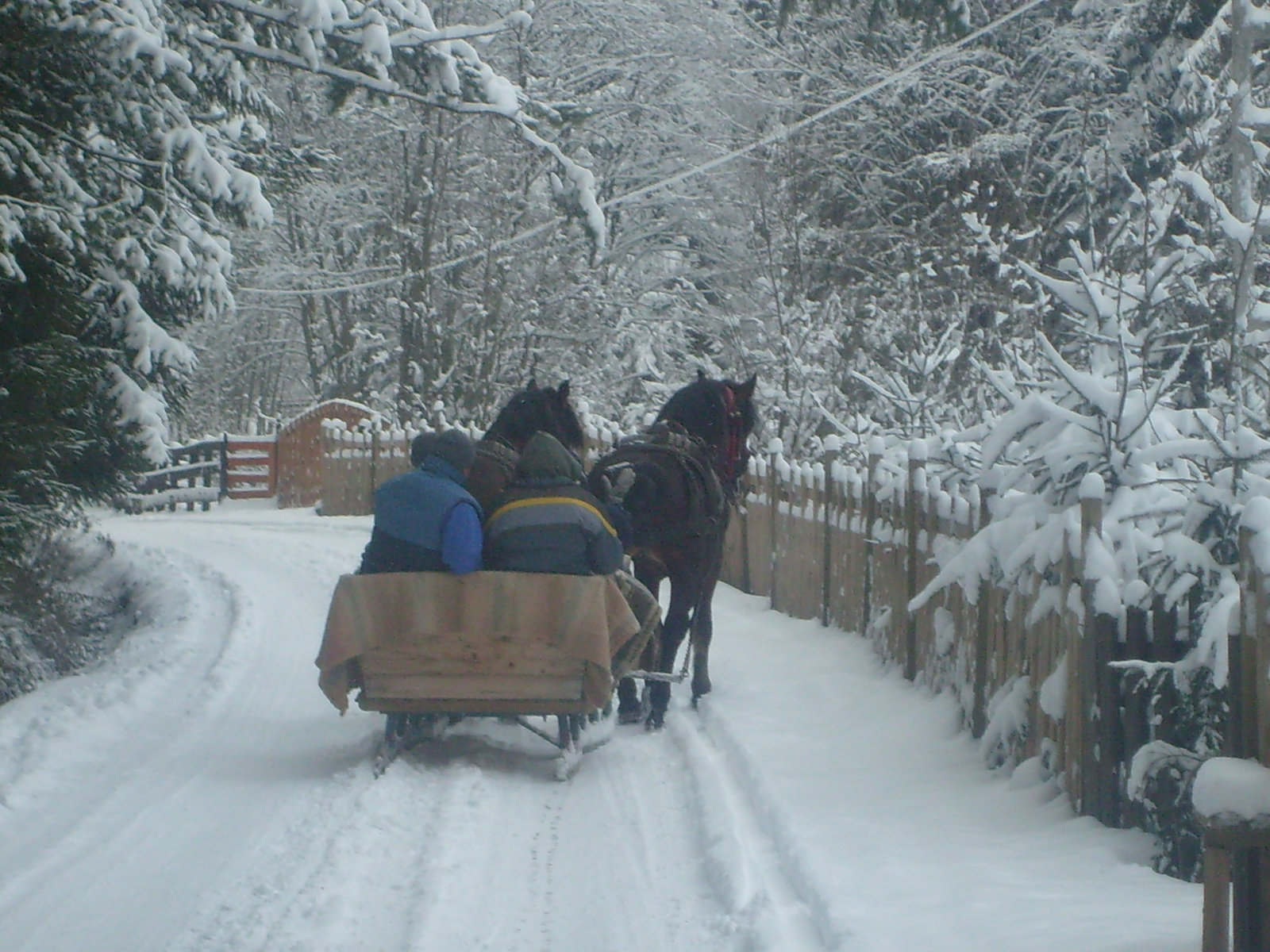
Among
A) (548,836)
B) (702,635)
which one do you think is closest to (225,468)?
(702,635)

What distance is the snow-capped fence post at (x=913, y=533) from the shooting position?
8438 millimetres

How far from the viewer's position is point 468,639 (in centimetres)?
657

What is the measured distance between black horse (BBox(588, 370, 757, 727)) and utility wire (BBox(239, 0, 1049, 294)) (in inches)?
336

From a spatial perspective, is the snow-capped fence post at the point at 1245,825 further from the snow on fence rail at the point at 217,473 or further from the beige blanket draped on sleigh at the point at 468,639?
the snow on fence rail at the point at 217,473

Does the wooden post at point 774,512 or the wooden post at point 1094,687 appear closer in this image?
the wooden post at point 1094,687

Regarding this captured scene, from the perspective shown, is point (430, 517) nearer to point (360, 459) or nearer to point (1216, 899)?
point (1216, 899)

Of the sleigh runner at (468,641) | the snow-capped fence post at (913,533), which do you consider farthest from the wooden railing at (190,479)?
the sleigh runner at (468,641)

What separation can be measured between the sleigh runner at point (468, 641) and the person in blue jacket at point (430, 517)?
6.1 inches

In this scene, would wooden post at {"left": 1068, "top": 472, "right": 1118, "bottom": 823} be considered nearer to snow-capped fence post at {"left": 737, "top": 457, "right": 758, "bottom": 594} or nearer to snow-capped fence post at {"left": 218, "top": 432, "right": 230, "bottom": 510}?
snow-capped fence post at {"left": 737, "top": 457, "right": 758, "bottom": 594}

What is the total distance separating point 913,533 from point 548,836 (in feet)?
11.7

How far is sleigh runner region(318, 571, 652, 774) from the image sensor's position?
653cm

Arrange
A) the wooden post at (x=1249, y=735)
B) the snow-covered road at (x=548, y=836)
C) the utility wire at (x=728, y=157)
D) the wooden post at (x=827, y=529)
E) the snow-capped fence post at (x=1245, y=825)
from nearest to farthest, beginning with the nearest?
the snow-capped fence post at (x=1245, y=825) < the wooden post at (x=1249, y=735) < the snow-covered road at (x=548, y=836) < the wooden post at (x=827, y=529) < the utility wire at (x=728, y=157)

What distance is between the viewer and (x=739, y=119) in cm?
2438

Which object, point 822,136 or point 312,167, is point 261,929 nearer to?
point 312,167
